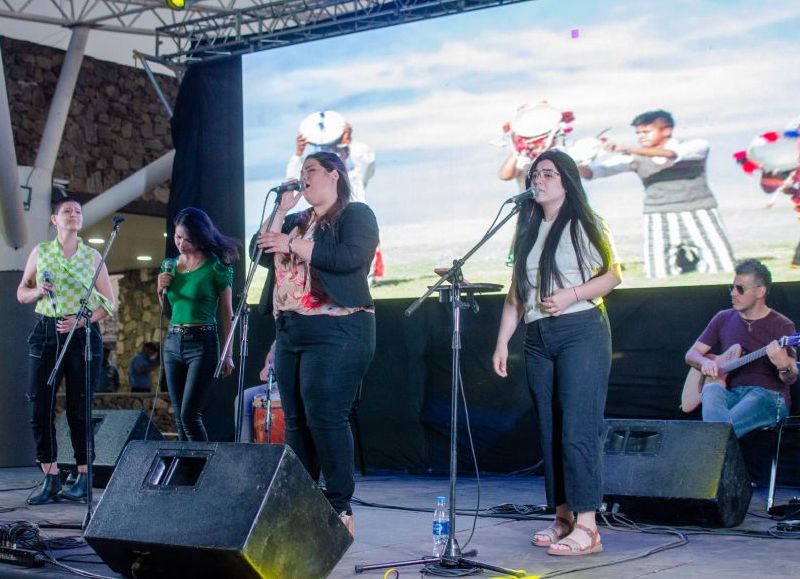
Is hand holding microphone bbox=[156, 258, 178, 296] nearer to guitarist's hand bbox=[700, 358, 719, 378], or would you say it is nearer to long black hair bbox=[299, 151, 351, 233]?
long black hair bbox=[299, 151, 351, 233]

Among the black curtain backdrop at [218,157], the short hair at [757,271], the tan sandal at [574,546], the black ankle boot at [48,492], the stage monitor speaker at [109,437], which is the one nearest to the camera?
the tan sandal at [574,546]

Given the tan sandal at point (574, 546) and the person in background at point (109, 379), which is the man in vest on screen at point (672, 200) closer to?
the tan sandal at point (574, 546)

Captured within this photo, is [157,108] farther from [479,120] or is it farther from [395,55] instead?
[479,120]

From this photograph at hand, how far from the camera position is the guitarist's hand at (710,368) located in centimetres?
554

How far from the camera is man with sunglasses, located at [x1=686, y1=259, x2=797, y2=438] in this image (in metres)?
5.28

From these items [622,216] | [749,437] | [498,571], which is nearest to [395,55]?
[622,216]

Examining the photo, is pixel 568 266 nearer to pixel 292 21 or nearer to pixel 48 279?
pixel 48 279

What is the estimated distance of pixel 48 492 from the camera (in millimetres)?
5277

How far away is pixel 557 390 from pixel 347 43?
15.3ft

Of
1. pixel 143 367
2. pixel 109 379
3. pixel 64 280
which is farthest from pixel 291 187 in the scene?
pixel 109 379

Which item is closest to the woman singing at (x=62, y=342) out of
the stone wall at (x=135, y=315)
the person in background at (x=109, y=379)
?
the person in background at (x=109, y=379)

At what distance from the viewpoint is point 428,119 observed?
7.20 metres

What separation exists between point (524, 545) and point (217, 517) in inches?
57.0

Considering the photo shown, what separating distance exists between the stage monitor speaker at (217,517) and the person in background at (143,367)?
31.5ft
